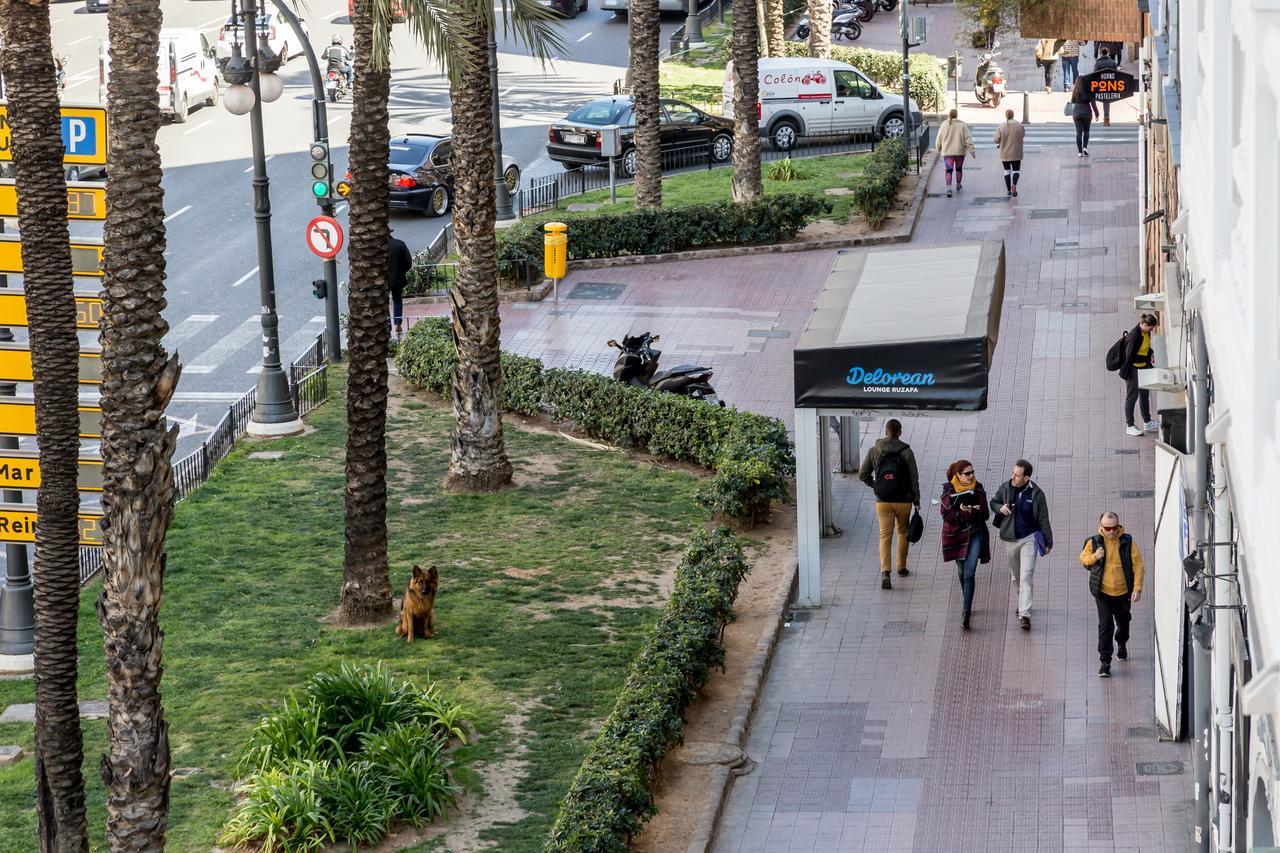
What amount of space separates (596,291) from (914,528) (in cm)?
1289

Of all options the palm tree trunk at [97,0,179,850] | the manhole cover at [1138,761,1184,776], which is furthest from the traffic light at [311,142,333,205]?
the manhole cover at [1138,761,1184,776]

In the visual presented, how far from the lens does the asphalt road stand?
88.0 feet

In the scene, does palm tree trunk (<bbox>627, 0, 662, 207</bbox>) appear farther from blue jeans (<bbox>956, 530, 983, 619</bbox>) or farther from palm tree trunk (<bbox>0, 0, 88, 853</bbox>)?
palm tree trunk (<bbox>0, 0, 88, 853</bbox>)

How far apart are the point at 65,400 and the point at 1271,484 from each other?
761 centimetres

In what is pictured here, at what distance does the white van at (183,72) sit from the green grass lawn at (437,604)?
22.5 metres

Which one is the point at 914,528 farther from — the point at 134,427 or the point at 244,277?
the point at 244,277

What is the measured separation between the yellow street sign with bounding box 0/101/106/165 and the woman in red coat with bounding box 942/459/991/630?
24.5ft

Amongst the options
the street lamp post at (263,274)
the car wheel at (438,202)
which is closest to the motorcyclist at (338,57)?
the car wheel at (438,202)

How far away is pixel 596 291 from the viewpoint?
29.5m

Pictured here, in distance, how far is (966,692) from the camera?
15172mm

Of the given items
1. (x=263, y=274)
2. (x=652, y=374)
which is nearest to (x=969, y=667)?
(x=652, y=374)

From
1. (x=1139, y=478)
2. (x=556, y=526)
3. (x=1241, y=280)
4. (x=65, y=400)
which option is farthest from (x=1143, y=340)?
(x=65, y=400)

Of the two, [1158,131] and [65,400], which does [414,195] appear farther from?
[65,400]

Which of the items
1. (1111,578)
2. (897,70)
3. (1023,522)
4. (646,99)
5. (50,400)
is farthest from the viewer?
(897,70)
